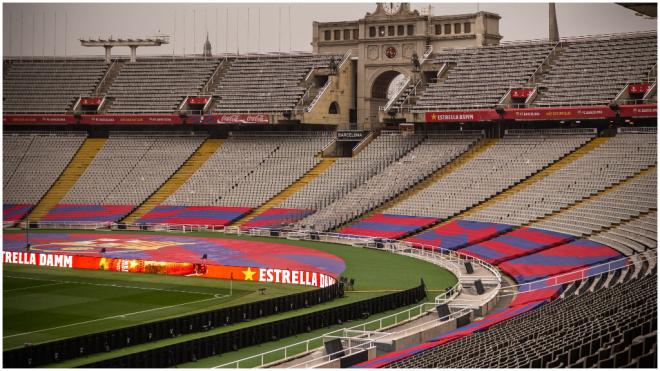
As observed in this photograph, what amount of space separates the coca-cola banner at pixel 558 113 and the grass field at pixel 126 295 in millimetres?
19302

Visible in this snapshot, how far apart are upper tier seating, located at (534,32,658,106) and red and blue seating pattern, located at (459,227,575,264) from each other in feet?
53.6

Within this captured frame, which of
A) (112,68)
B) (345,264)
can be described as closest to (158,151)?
(112,68)

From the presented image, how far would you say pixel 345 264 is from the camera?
2089 inches

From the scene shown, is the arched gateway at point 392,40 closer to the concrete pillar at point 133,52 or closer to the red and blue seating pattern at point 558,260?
the concrete pillar at point 133,52

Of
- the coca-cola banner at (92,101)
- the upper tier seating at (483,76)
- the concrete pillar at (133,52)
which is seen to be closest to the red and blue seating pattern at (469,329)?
the upper tier seating at (483,76)

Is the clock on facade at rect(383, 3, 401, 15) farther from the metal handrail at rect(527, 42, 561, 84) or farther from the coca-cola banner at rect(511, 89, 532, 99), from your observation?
the coca-cola banner at rect(511, 89, 532, 99)

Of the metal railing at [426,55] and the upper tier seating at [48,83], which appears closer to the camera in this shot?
the metal railing at [426,55]

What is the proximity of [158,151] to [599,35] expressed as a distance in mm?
36986

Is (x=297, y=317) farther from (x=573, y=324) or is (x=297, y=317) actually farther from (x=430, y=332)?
(x=573, y=324)

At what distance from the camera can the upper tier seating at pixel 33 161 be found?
8056 cm

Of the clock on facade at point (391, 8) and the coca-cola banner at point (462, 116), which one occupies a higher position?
the clock on facade at point (391, 8)

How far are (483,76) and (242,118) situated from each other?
64.4 feet

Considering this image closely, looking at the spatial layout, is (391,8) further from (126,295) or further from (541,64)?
(126,295)

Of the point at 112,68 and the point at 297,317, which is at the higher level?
the point at 112,68
